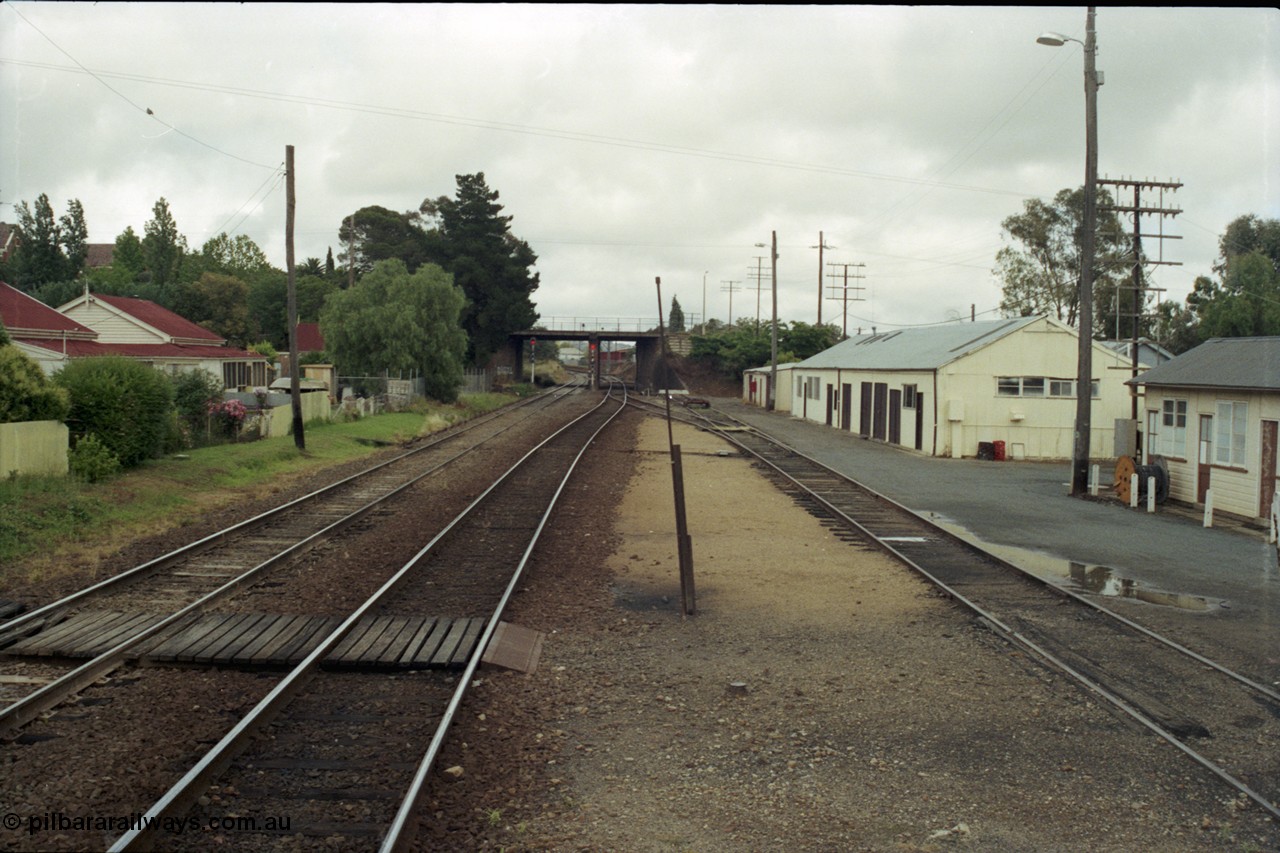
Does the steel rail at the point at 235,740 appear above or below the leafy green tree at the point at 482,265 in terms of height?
below

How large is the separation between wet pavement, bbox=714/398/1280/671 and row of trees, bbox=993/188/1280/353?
3198 cm

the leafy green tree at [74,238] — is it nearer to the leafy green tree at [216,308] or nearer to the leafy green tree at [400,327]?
the leafy green tree at [216,308]

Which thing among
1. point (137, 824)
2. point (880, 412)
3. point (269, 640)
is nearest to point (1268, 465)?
point (269, 640)

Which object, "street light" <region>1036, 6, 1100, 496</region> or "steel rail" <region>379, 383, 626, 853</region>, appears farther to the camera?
"street light" <region>1036, 6, 1100, 496</region>

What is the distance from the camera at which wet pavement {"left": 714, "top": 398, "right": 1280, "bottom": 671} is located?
12.0 metres

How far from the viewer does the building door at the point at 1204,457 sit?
20297 mm

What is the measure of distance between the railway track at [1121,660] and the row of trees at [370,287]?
1305 inches

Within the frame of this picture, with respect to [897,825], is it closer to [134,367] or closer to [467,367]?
[134,367]

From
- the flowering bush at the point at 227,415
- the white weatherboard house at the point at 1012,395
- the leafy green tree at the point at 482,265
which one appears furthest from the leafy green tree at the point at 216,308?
the white weatherboard house at the point at 1012,395

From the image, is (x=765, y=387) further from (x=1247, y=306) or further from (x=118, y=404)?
(x=118, y=404)

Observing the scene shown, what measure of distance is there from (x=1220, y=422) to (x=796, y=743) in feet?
55.1

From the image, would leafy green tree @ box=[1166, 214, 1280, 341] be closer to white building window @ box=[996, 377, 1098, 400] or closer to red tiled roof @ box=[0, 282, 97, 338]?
white building window @ box=[996, 377, 1098, 400]

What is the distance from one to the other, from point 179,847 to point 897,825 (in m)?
3.89

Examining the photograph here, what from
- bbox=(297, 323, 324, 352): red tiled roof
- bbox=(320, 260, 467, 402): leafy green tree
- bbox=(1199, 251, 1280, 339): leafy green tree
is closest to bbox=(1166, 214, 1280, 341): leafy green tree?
bbox=(1199, 251, 1280, 339): leafy green tree
